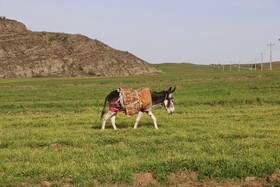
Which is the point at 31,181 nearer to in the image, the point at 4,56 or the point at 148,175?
the point at 148,175

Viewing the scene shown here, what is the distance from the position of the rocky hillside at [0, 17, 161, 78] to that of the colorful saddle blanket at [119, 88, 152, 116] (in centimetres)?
8379

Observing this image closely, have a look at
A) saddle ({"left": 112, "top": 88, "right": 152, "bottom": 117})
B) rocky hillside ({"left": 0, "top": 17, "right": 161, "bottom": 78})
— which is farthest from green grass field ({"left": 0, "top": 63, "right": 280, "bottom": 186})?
rocky hillside ({"left": 0, "top": 17, "right": 161, "bottom": 78})

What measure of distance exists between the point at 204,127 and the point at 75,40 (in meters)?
103

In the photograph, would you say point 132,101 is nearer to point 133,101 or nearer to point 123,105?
point 133,101

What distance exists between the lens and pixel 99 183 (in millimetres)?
8883

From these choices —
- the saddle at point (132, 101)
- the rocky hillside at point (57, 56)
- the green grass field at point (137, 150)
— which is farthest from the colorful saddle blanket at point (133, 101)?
the rocky hillside at point (57, 56)

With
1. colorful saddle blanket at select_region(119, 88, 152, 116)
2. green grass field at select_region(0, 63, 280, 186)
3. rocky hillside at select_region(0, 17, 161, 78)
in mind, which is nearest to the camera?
green grass field at select_region(0, 63, 280, 186)

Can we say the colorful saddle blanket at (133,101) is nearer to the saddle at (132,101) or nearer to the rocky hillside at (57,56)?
the saddle at (132,101)

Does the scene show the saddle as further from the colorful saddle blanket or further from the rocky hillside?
the rocky hillside

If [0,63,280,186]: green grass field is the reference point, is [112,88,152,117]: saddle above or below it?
above

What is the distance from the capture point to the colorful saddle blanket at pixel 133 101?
15.6 m

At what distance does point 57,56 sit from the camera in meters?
104

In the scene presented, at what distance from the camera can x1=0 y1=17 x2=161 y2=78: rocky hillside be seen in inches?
3868

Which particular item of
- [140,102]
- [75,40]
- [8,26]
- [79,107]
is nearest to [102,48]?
[75,40]
